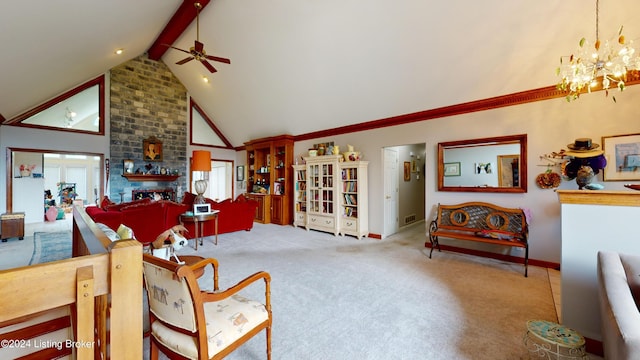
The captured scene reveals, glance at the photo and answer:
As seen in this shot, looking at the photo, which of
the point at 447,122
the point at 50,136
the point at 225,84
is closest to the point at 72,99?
the point at 50,136

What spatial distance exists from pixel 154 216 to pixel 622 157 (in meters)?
6.71

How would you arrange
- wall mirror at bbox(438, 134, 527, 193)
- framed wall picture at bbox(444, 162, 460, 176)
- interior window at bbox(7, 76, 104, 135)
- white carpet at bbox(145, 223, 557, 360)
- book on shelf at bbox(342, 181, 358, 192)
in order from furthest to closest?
interior window at bbox(7, 76, 104, 135), book on shelf at bbox(342, 181, 358, 192), framed wall picture at bbox(444, 162, 460, 176), wall mirror at bbox(438, 134, 527, 193), white carpet at bbox(145, 223, 557, 360)

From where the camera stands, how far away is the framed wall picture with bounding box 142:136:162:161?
23.3 feet

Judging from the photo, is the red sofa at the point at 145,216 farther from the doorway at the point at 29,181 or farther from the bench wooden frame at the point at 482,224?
the bench wooden frame at the point at 482,224

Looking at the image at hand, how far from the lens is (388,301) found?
2477mm

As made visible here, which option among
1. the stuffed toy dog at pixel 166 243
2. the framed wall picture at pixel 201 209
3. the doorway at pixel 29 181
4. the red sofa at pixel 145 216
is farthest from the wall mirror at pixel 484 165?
the doorway at pixel 29 181

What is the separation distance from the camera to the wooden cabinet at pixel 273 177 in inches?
261

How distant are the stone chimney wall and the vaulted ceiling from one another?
2.68 ft

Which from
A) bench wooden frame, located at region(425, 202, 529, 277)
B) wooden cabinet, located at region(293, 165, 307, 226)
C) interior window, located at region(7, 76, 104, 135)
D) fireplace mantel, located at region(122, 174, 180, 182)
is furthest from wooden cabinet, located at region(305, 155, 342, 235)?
interior window, located at region(7, 76, 104, 135)

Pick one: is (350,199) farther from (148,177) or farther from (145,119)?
(145,119)

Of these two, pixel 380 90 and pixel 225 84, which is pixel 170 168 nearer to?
pixel 225 84

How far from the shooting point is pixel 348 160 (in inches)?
213

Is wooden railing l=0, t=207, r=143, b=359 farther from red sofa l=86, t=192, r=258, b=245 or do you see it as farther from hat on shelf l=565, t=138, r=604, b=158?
red sofa l=86, t=192, r=258, b=245

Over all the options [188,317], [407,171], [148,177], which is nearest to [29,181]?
[148,177]
